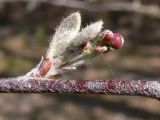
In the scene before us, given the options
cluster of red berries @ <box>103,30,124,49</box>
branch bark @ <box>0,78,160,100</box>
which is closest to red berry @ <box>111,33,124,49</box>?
→ cluster of red berries @ <box>103,30,124,49</box>

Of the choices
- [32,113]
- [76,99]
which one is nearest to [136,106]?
[76,99]

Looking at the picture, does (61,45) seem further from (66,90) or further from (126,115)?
(126,115)

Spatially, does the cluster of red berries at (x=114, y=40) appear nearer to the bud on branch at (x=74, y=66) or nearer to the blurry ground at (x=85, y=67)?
the bud on branch at (x=74, y=66)

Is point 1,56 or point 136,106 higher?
point 1,56

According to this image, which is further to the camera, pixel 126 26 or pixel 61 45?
pixel 126 26

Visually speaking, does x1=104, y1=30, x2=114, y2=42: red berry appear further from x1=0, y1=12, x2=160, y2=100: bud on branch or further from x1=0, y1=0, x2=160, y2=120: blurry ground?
x1=0, y1=0, x2=160, y2=120: blurry ground

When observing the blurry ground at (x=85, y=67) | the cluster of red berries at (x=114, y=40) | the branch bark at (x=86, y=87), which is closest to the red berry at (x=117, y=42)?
the cluster of red berries at (x=114, y=40)
